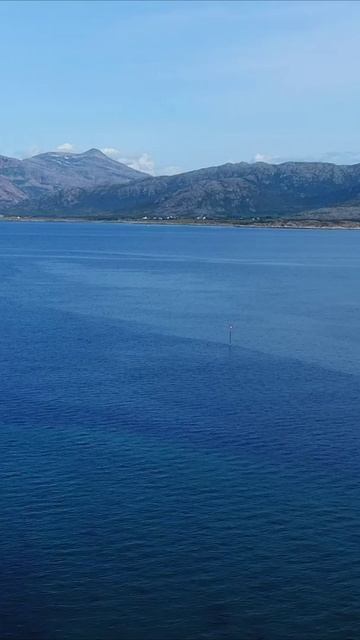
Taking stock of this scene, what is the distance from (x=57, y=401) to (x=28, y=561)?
1045 inches

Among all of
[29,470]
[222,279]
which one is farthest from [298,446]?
[222,279]

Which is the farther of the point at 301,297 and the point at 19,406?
the point at 301,297

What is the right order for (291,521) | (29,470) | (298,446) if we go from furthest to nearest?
(298,446) < (29,470) < (291,521)

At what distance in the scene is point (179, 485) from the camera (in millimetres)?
47156

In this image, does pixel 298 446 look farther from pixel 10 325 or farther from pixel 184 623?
pixel 10 325

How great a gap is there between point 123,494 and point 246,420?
15.5 m

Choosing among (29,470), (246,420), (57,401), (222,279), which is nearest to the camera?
(29,470)

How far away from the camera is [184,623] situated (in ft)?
109

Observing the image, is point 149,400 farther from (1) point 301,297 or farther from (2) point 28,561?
Result: (1) point 301,297

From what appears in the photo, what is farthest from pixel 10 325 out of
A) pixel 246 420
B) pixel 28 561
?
pixel 28 561

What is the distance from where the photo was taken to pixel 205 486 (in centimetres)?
4691

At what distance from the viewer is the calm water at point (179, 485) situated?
34.4 m

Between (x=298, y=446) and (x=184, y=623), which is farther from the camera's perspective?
(x=298, y=446)

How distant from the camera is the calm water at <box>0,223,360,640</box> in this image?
34.4 metres
